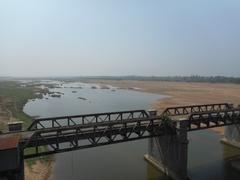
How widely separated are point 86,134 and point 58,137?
216 cm

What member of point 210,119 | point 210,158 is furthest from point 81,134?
point 210,158

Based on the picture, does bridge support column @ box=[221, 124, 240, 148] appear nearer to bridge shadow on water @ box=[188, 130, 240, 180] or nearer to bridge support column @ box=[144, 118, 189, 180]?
bridge shadow on water @ box=[188, 130, 240, 180]

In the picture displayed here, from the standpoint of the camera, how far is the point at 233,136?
32.7m

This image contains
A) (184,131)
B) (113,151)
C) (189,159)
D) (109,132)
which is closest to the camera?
(109,132)

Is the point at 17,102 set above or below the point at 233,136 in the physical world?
below

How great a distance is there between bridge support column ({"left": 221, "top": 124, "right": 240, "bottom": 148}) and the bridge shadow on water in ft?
1.91

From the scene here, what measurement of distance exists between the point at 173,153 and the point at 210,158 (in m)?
7.68

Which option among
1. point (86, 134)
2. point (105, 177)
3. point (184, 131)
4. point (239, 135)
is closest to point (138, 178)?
point (105, 177)

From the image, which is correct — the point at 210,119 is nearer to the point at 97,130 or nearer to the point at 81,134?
the point at 97,130

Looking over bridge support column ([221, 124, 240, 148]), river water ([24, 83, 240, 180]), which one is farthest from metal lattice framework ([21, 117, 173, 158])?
bridge support column ([221, 124, 240, 148])

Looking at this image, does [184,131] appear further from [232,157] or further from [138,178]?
[232,157]

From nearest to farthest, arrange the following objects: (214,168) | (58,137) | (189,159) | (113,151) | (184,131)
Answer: (58,137), (184,131), (214,168), (189,159), (113,151)

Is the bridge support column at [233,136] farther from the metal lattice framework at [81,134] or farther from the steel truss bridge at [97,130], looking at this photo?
the metal lattice framework at [81,134]

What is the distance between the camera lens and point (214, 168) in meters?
26.6
